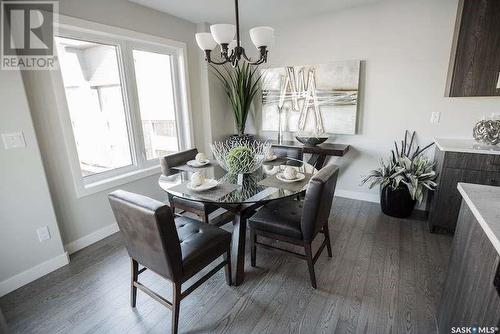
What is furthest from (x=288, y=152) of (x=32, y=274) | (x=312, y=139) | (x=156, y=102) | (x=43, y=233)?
(x=32, y=274)

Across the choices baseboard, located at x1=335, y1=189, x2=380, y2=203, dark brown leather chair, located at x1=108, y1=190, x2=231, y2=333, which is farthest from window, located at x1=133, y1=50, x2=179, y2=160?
baseboard, located at x1=335, y1=189, x2=380, y2=203

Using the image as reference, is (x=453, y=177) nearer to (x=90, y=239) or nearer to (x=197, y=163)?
(x=197, y=163)

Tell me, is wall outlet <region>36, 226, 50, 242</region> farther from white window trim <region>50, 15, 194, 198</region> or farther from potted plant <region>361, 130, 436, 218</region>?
potted plant <region>361, 130, 436, 218</region>

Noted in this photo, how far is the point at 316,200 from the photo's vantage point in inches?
62.8

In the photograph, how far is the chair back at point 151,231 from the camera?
1245 mm

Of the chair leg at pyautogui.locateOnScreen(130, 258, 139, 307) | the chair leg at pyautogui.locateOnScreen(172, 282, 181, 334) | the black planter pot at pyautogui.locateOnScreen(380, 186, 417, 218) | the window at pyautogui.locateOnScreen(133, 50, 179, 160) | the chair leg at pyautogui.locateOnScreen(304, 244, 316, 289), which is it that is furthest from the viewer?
the window at pyautogui.locateOnScreen(133, 50, 179, 160)

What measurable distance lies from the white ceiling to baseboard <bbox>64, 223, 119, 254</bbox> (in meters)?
2.35

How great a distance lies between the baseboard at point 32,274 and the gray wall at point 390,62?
3235 mm

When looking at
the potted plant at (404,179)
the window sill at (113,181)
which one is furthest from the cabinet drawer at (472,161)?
the window sill at (113,181)

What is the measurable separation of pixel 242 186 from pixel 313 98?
1.96m

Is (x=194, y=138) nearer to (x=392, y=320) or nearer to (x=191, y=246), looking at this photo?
(x=191, y=246)

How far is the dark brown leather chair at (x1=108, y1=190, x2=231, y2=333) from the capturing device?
4.14 feet

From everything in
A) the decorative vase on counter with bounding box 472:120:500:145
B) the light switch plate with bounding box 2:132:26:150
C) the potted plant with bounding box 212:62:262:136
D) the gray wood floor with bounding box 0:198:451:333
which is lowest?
the gray wood floor with bounding box 0:198:451:333

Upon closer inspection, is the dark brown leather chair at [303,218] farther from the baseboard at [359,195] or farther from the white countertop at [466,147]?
the baseboard at [359,195]
